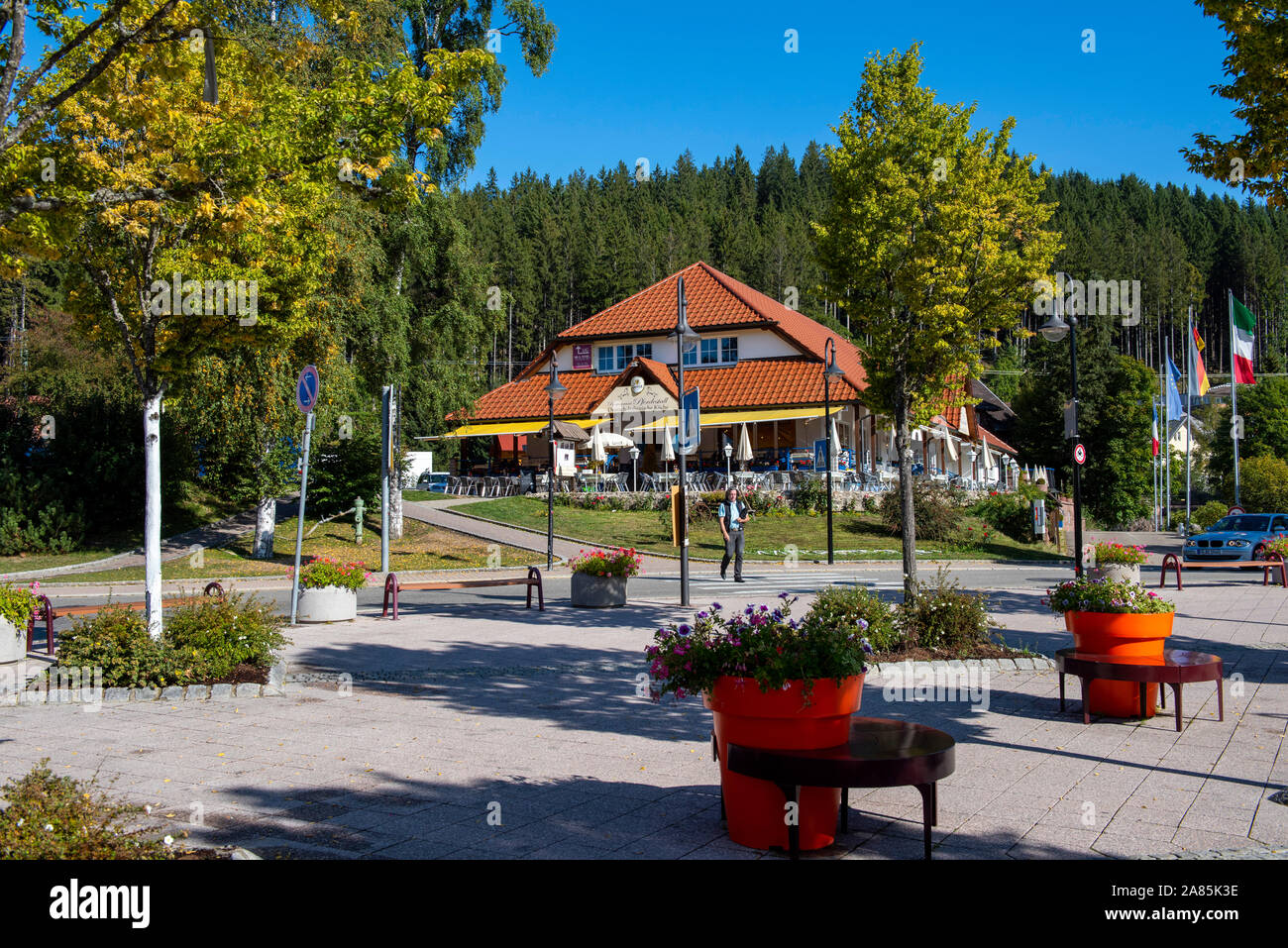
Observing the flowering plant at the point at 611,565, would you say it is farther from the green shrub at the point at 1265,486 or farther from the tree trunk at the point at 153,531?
the green shrub at the point at 1265,486

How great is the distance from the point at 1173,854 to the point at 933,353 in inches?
397

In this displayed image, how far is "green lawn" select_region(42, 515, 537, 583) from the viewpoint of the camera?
23672mm

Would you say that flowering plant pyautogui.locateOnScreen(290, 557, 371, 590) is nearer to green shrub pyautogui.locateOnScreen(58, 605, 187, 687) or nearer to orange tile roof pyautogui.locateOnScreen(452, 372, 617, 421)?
green shrub pyautogui.locateOnScreen(58, 605, 187, 687)

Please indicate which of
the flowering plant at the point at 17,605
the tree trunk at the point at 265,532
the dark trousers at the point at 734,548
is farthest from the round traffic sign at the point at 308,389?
the tree trunk at the point at 265,532

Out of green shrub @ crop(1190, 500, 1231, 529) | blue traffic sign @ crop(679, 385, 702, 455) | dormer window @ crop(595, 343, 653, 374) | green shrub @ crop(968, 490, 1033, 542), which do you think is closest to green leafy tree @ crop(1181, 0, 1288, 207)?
blue traffic sign @ crop(679, 385, 702, 455)

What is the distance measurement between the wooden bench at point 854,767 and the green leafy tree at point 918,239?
899 cm

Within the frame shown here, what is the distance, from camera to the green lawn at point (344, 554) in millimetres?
23672

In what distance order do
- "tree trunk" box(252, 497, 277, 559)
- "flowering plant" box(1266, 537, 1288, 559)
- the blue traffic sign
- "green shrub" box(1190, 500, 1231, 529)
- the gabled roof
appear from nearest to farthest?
"flowering plant" box(1266, 537, 1288, 559) → the blue traffic sign → "tree trunk" box(252, 497, 277, 559) → the gabled roof → "green shrub" box(1190, 500, 1231, 529)

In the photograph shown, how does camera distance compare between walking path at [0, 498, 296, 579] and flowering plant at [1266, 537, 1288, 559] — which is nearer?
flowering plant at [1266, 537, 1288, 559]

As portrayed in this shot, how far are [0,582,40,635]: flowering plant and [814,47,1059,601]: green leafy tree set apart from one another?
1076cm

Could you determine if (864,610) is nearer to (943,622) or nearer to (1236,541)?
(943,622)

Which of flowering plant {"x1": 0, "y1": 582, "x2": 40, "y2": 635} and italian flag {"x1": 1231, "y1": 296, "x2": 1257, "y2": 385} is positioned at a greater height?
italian flag {"x1": 1231, "y1": 296, "x2": 1257, "y2": 385}

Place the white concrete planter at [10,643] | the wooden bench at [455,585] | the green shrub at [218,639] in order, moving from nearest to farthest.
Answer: the green shrub at [218,639]
the white concrete planter at [10,643]
the wooden bench at [455,585]

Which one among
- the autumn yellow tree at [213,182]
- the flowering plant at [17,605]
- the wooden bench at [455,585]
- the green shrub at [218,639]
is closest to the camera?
the autumn yellow tree at [213,182]
